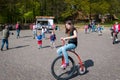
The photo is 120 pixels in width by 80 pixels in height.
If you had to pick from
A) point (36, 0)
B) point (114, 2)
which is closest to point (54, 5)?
point (36, 0)

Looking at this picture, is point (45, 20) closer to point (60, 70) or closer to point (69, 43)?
point (69, 43)

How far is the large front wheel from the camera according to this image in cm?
756

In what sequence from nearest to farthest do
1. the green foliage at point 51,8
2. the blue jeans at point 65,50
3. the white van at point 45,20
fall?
the blue jeans at point 65,50 → the white van at point 45,20 → the green foliage at point 51,8

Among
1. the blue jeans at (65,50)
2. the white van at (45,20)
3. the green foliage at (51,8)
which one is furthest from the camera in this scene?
the green foliage at (51,8)

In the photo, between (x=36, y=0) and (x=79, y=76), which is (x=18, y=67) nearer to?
(x=79, y=76)

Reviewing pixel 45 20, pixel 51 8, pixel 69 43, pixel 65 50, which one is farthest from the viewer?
pixel 51 8

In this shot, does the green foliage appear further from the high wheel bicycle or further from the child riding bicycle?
the high wheel bicycle

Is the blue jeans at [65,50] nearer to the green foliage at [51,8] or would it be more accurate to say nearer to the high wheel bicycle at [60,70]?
the high wheel bicycle at [60,70]

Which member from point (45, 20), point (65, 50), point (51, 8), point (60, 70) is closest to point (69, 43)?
point (65, 50)

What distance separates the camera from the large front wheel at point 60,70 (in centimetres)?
756

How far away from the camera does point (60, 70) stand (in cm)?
775

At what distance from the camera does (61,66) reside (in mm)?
7668

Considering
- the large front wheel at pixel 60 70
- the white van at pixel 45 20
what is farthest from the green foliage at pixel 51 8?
the large front wheel at pixel 60 70

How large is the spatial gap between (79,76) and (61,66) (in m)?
0.79
